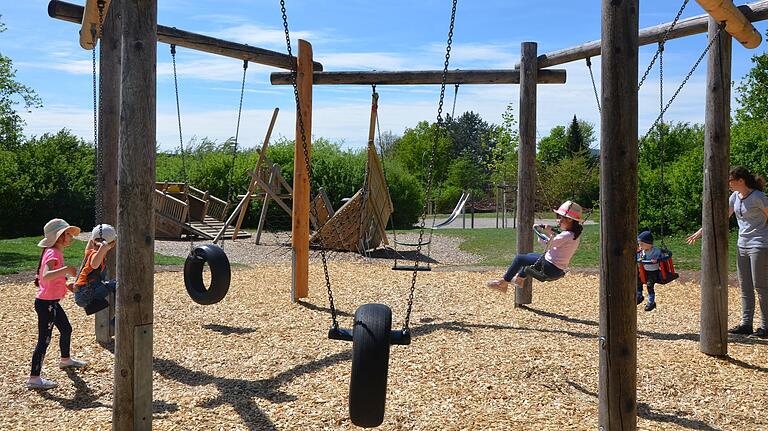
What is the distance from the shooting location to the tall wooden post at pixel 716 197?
6.37m

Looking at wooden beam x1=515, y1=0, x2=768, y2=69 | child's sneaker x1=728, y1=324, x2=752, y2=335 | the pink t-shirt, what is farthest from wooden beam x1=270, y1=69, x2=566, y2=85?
the pink t-shirt

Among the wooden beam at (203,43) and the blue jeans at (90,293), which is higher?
the wooden beam at (203,43)

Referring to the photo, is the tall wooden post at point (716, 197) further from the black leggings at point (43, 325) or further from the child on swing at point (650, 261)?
the black leggings at point (43, 325)

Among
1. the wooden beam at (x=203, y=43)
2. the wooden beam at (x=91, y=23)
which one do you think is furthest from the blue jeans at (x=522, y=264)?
the wooden beam at (x=91, y=23)

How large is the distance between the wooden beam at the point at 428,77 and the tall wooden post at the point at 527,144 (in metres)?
0.21

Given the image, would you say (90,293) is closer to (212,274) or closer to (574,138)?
(212,274)

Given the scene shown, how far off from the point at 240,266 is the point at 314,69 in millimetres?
5274

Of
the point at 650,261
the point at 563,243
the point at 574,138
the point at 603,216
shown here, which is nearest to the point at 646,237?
the point at 650,261

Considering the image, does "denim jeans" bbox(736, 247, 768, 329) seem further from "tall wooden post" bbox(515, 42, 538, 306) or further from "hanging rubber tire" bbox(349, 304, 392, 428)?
"hanging rubber tire" bbox(349, 304, 392, 428)

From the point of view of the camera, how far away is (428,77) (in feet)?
29.6

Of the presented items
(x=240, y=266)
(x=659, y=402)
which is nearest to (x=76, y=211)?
(x=240, y=266)

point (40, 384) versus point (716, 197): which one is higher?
point (716, 197)

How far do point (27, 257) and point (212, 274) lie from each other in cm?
1033

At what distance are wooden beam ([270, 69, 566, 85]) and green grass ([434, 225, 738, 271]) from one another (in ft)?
17.7
